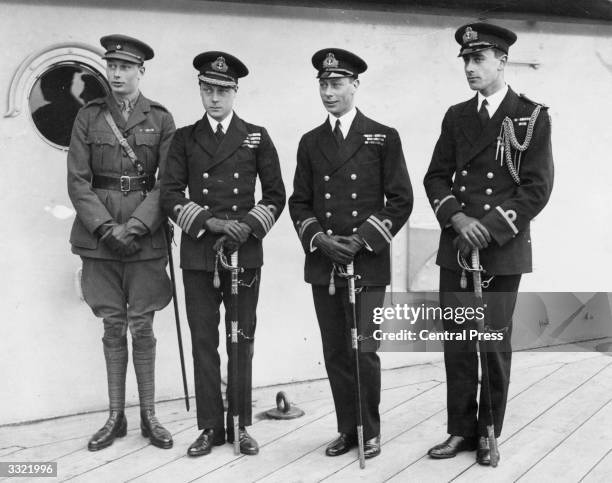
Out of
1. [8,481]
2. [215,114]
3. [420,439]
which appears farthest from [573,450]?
[8,481]

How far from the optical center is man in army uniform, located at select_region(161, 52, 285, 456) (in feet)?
Answer: 14.1

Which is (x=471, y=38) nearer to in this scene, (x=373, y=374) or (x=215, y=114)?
(x=215, y=114)

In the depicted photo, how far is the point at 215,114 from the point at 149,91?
2.97 ft

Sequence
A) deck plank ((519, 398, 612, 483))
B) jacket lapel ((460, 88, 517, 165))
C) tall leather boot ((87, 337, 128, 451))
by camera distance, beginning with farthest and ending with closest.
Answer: tall leather boot ((87, 337, 128, 451))
jacket lapel ((460, 88, 517, 165))
deck plank ((519, 398, 612, 483))

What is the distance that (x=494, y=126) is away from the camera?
13.6ft

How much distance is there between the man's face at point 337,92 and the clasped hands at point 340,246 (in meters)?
0.62

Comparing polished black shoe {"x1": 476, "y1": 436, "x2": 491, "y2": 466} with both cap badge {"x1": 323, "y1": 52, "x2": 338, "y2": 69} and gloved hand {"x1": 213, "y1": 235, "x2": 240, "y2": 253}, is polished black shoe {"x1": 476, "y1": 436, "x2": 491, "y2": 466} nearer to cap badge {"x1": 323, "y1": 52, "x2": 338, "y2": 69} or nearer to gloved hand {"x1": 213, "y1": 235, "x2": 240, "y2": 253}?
gloved hand {"x1": 213, "y1": 235, "x2": 240, "y2": 253}

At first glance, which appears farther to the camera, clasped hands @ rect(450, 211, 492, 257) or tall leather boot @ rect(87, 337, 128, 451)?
tall leather boot @ rect(87, 337, 128, 451)

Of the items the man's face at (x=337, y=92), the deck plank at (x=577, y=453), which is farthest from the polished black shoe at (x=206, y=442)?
the man's face at (x=337, y=92)

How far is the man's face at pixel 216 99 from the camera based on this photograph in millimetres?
4336

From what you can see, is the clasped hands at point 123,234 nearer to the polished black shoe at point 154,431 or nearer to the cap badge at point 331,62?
the polished black shoe at point 154,431

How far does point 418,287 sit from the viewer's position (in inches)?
230

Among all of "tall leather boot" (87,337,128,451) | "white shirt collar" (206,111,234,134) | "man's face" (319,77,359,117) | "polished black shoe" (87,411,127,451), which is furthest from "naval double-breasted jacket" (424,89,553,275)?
"polished black shoe" (87,411,127,451)

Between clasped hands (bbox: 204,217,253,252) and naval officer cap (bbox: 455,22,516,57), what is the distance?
1.32 metres
